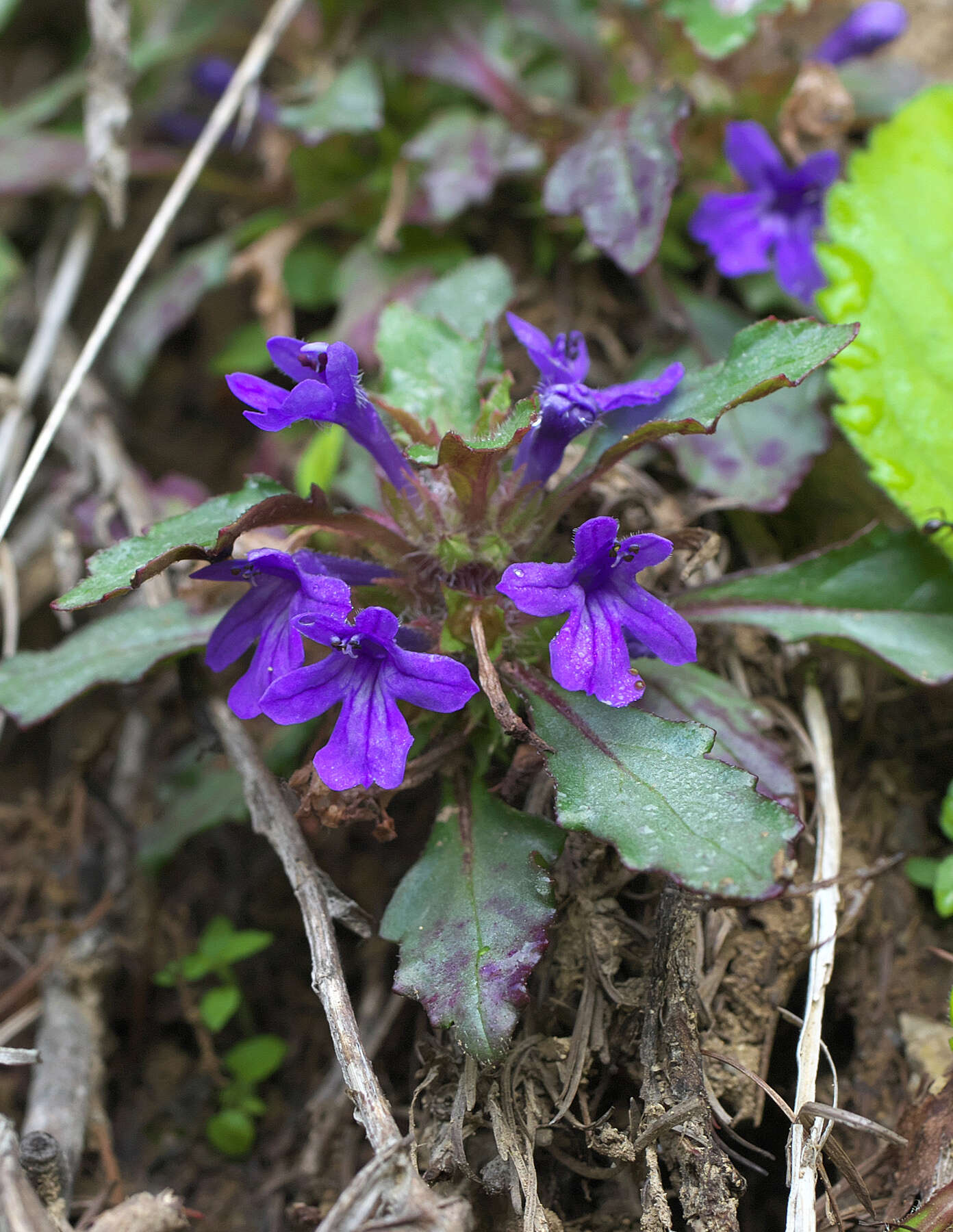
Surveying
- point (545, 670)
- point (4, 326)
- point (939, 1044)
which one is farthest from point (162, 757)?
point (939, 1044)

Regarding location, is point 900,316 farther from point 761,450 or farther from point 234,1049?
point 234,1049

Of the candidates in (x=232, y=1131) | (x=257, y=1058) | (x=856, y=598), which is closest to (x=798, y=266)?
(x=856, y=598)

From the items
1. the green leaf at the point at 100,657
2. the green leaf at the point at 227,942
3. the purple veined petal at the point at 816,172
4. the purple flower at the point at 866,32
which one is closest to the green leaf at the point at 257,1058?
the green leaf at the point at 227,942

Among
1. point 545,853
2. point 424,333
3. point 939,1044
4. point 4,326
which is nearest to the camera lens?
point 545,853

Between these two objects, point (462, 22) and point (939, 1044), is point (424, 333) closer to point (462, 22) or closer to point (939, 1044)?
point (462, 22)

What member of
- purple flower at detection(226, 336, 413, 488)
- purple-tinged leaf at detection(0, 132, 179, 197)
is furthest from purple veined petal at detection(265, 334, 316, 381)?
purple-tinged leaf at detection(0, 132, 179, 197)
